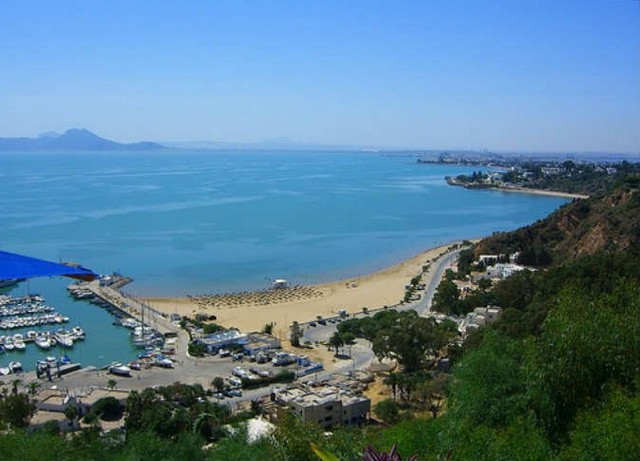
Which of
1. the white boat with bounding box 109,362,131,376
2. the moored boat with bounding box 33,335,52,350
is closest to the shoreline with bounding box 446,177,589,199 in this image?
the moored boat with bounding box 33,335,52,350

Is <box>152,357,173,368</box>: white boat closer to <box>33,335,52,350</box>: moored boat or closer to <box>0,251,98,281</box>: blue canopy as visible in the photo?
<box>33,335,52,350</box>: moored boat

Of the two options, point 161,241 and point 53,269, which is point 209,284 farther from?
point 53,269

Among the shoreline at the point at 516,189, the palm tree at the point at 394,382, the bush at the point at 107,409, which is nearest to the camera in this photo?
the bush at the point at 107,409

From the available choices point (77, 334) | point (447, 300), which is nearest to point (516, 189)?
point (447, 300)

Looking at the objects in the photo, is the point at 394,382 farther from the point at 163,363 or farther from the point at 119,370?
the point at 119,370

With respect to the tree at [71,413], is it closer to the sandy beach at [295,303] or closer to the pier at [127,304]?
the pier at [127,304]

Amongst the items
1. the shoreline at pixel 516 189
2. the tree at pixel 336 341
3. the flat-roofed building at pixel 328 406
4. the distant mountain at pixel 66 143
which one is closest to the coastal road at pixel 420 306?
the tree at pixel 336 341
